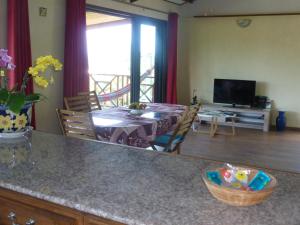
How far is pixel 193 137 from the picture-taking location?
241 inches

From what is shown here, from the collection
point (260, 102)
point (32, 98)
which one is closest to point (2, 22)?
point (32, 98)

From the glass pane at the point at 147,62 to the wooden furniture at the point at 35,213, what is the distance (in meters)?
5.66

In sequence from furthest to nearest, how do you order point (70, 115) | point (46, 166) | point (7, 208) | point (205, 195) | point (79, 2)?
point (79, 2) < point (70, 115) < point (46, 166) < point (7, 208) < point (205, 195)

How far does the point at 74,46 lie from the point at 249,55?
3958mm

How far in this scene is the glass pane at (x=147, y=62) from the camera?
6902 mm

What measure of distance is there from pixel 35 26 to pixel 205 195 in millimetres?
3783

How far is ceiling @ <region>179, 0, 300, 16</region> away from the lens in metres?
6.80

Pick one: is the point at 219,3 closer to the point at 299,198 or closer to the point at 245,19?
the point at 245,19

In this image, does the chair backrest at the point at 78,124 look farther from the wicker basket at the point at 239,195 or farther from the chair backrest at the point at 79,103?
the wicker basket at the point at 239,195

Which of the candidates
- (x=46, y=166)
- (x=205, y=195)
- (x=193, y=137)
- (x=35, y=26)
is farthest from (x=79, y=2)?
(x=205, y=195)

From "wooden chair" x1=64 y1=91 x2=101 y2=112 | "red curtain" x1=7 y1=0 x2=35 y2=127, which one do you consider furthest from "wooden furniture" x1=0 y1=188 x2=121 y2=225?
"wooden chair" x1=64 y1=91 x2=101 y2=112

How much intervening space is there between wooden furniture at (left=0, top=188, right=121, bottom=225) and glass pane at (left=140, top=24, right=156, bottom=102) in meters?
5.66

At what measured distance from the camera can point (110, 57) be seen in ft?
21.1

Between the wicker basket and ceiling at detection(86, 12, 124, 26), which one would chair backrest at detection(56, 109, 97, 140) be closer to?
the wicker basket
